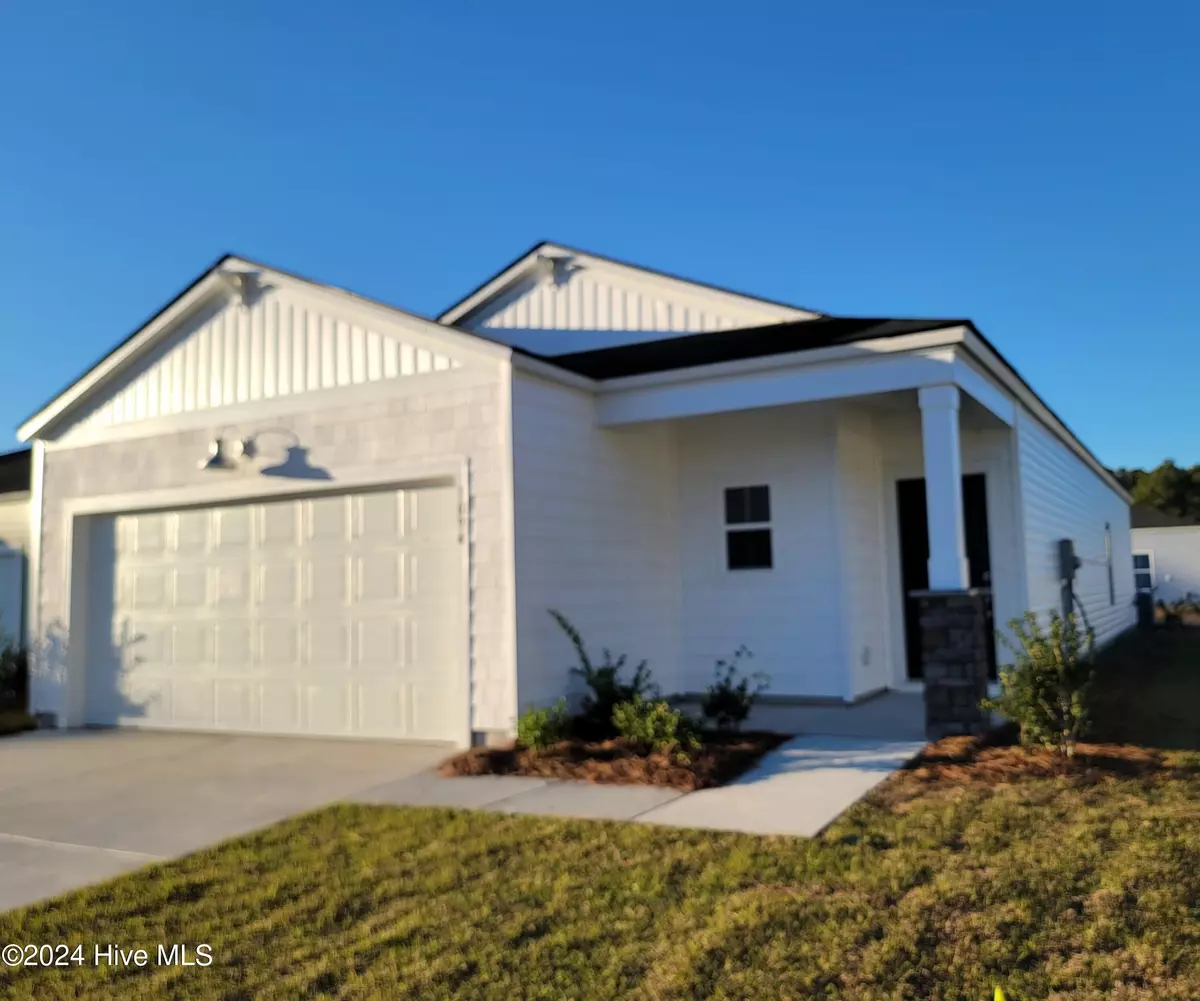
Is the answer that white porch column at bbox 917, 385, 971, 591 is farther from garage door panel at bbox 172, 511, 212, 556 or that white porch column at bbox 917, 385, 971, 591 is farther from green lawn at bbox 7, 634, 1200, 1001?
garage door panel at bbox 172, 511, 212, 556

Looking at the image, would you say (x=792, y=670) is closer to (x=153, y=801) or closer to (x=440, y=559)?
(x=440, y=559)

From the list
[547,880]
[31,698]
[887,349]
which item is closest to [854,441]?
[887,349]

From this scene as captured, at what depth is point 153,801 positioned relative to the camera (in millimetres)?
6891

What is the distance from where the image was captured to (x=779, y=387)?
876 cm

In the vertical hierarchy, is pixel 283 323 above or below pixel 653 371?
above

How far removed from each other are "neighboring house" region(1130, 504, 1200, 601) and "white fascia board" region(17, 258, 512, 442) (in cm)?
2806

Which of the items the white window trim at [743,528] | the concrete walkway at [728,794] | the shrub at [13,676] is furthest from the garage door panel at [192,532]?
the white window trim at [743,528]

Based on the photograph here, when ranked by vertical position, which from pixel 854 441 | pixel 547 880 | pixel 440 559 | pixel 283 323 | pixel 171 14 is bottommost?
pixel 547 880

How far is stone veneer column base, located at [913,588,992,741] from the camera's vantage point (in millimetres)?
7531

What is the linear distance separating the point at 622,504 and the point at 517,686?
2482 mm

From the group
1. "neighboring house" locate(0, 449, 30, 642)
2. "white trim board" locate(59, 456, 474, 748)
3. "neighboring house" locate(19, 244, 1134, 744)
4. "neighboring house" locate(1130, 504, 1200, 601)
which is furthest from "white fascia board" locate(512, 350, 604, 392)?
"neighboring house" locate(1130, 504, 1200, 601)

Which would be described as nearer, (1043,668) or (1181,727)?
(1043,668)

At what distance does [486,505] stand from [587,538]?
1242 millimetres

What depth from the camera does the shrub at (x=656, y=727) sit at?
7.32m
